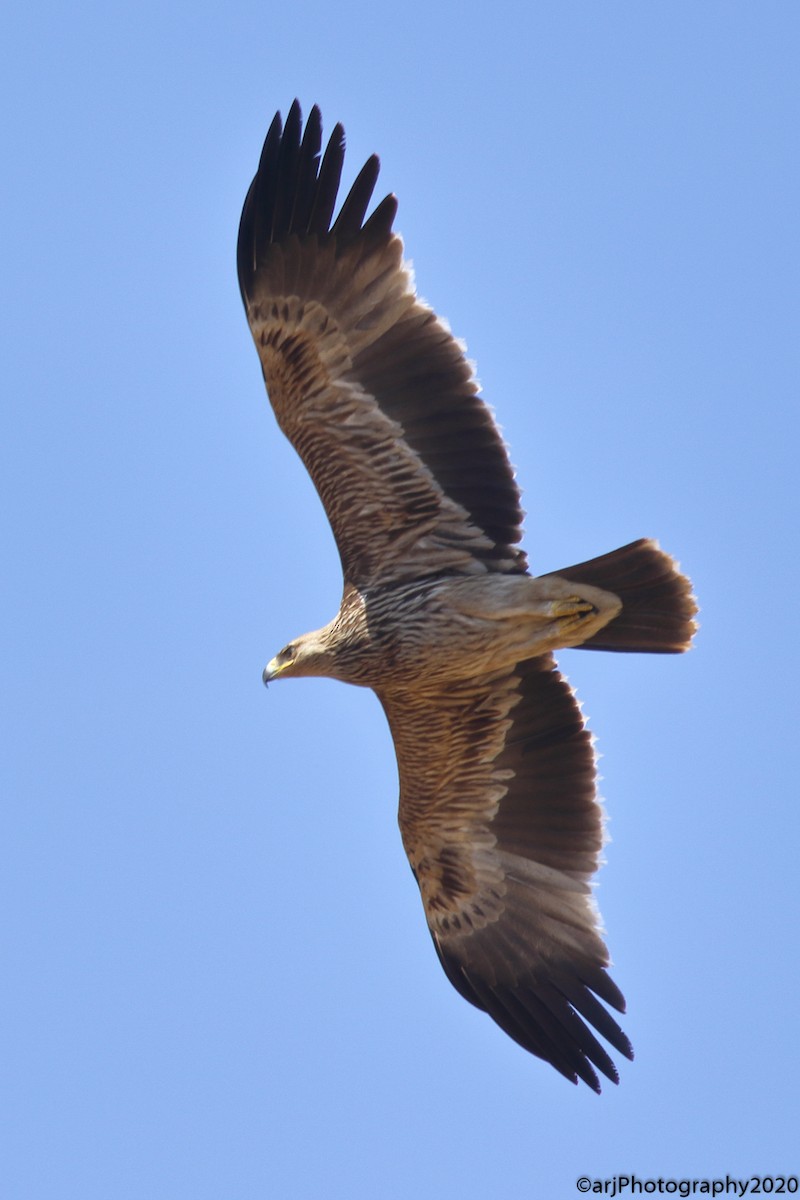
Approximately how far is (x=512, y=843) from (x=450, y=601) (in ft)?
5.53

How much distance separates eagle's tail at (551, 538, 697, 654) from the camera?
8406 millimetres

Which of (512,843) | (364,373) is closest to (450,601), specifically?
(364,373)

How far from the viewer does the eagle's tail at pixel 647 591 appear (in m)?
8.41

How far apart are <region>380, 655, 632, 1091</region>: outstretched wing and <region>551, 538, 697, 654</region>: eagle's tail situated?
775 millimetres

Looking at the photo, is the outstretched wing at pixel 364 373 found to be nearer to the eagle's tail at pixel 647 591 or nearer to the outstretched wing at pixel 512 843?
the eagle's tail at pixel 647 591

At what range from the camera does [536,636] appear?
8.70m

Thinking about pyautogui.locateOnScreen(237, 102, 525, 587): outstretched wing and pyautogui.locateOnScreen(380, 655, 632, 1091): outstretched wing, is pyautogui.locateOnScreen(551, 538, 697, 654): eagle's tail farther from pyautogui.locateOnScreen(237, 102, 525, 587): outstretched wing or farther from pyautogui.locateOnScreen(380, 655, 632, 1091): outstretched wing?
pyautogui.locateOnScreen(380, 655, 632, 1091): outstretched wing

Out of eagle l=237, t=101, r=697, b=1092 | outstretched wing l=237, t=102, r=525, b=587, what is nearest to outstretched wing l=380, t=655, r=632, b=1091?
eagle l=237, t=101, r=697, b=1092

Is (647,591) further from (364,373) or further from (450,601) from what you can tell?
(364,373)

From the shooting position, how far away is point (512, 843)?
952 centimetres

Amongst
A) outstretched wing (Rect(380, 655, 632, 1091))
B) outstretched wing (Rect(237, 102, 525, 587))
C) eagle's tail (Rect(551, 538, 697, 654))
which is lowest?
outstretched wing (Rect(380, 655, 632, 1091))

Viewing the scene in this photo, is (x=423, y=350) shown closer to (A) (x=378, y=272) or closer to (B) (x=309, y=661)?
(A) (x=378, y=272)

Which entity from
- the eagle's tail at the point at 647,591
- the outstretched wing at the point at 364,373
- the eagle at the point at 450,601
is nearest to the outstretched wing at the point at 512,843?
the eagle at the point at 450,601

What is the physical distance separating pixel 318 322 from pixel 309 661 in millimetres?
1847
